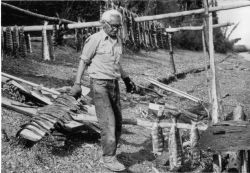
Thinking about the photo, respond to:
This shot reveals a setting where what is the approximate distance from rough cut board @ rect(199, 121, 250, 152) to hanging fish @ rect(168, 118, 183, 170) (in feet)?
1.48

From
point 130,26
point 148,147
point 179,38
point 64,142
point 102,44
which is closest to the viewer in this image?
point 102,44

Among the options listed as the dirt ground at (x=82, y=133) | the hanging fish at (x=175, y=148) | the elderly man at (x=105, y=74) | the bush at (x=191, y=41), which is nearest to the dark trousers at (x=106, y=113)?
the elderly man at (x=105, y=74)

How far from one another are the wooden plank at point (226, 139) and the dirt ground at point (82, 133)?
117 centimetres

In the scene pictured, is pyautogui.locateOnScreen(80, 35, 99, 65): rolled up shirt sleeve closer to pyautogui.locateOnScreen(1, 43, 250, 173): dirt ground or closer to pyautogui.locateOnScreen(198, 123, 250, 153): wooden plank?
pyautogui.locateOnScreen(1, 43, 250, 173): dirt ground

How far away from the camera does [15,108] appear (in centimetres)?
795

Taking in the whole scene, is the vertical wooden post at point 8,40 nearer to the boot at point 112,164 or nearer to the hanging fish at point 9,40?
the hanging fish at point 9,40

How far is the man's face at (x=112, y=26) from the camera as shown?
6.04m

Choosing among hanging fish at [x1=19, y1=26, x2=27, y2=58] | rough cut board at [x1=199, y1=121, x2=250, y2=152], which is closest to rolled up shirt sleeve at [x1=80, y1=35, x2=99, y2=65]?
rough cut board at [x1=199, y1=121, x2=250, y2=152]

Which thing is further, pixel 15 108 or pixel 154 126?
pixel 15 108

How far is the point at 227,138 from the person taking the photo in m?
5.71

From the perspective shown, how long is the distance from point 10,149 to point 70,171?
1.02 m

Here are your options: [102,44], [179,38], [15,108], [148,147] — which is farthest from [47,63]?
[179,38]

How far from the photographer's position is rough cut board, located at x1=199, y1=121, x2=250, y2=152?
562 cm

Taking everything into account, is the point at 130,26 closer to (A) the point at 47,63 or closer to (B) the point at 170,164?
(B) the point at 170,164
